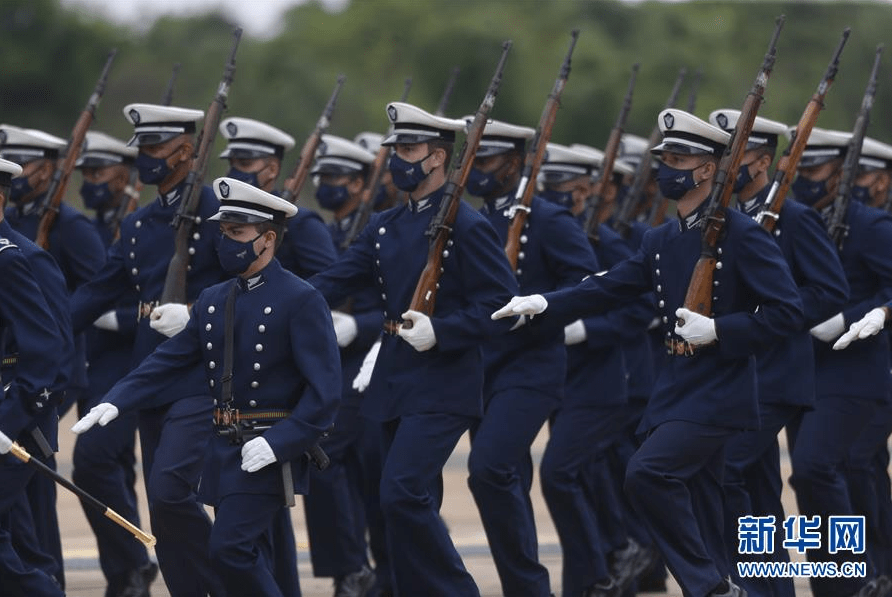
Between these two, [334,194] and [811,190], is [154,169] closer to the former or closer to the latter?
[334,194]

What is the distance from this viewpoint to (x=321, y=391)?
7074 millimetres

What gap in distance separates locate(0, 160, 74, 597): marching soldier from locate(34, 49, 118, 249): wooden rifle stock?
1.73 metres

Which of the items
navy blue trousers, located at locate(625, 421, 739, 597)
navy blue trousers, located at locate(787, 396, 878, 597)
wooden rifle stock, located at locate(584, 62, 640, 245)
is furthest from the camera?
wooden rifle stock, located at locate(584, 62, 640, 245)

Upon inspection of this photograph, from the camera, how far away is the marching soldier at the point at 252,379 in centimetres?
702

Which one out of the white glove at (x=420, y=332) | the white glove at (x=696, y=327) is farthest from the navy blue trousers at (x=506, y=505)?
the white glove at (x=696, y=327)

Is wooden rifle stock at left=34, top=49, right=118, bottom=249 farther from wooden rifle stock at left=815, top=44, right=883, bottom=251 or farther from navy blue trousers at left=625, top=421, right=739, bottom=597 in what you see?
wooden rifle stock at left=815, top=44, right=883, bottom=251

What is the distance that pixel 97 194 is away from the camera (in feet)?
34.4

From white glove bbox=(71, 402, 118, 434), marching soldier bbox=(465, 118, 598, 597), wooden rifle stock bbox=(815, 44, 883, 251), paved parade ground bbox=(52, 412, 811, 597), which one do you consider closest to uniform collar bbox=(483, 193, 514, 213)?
marching soldier bbox=(465, 118, 598, 597)

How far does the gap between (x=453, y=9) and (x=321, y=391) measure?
30379 millimetres

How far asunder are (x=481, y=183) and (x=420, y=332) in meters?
1.46

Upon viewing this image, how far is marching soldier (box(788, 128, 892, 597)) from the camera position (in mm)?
8891

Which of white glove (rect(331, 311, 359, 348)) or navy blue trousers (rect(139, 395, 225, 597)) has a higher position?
white glove (rect(331, 311, 359, 348))

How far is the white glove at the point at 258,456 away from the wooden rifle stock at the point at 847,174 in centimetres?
322

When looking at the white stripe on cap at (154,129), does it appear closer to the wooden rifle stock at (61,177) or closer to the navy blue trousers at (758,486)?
the wooden rifle stock at (61,177)
